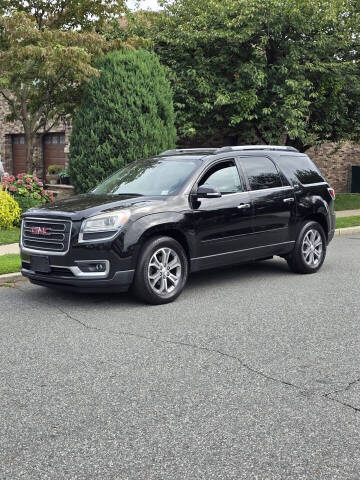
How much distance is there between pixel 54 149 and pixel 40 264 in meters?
18.7

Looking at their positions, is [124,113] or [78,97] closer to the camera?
[124,113]

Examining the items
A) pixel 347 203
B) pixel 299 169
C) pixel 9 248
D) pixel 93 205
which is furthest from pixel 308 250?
pixel 347 203

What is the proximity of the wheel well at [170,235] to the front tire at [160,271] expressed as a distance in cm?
7

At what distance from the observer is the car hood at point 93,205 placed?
6.70m

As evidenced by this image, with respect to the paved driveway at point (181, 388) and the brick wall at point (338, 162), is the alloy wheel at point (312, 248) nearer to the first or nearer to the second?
the paved driveway at point (181, 388)

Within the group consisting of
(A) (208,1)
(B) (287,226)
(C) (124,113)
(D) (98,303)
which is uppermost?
(A) (208,1)

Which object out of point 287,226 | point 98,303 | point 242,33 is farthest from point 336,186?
point 98,303

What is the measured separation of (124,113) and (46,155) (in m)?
12.1

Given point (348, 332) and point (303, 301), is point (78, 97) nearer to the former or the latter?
point (303, 301)

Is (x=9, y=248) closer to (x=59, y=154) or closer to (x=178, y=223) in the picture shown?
(x=178, y=223)

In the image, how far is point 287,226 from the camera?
8.44 metres

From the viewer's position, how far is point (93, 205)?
22.6 feet

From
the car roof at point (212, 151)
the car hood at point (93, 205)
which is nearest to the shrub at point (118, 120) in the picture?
the car roof at point (212, 151)

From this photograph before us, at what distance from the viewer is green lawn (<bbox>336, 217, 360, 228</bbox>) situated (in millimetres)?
14855
